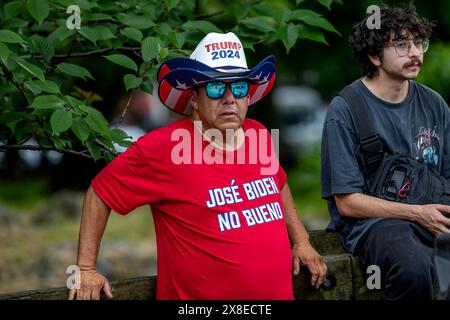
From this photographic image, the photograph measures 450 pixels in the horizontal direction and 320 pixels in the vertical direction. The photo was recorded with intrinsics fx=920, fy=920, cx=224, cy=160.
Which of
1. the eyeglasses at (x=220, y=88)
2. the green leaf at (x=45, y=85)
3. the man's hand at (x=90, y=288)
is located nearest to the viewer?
the man's hand at (x=90, y=288)

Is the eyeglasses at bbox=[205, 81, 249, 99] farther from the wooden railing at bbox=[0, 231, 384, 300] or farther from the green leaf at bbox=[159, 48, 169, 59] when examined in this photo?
the wooden railing at bbox=[0, 231, 384, 300]

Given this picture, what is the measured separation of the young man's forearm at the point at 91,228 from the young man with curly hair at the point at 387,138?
1160 millimetres

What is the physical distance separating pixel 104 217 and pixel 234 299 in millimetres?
640

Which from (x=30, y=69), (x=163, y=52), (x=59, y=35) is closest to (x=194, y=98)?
(x=163, y=52)

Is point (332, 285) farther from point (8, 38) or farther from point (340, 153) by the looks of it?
point (8, 38)

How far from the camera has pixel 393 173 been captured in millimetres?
4332

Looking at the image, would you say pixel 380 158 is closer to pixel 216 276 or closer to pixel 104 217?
pixel 216 276

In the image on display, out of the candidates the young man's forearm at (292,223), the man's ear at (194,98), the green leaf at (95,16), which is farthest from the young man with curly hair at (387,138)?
the green leaf at (95,16)

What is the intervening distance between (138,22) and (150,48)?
1.34 ft

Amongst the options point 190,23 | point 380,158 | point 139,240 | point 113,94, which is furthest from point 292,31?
point 113,94

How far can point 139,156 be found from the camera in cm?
382

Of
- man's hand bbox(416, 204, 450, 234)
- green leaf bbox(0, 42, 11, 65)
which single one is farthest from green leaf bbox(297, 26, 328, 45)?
green leaf bbox(0, 42, 11, 65)

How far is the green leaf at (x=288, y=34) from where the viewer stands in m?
4.84

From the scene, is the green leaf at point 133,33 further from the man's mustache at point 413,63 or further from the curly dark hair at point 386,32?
the man's mustache at point 413,63
